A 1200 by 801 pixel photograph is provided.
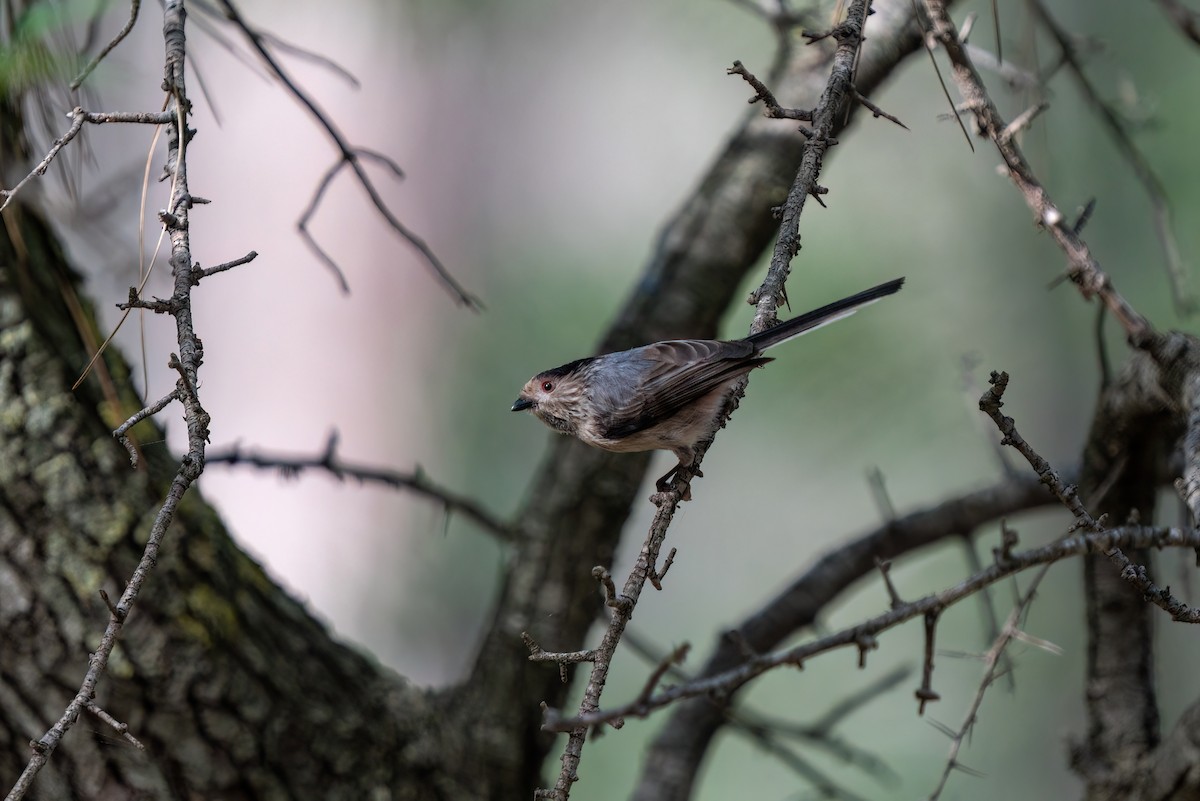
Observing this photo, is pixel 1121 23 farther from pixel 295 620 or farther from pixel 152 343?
pixel 295 620

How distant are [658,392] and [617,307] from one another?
14.7ft

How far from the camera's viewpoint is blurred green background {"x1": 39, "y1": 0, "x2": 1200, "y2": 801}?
745 cm

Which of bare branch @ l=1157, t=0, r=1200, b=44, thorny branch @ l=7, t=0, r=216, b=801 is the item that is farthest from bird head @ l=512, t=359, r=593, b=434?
bare branch @ l=1157, t=0, r=1200, b=44

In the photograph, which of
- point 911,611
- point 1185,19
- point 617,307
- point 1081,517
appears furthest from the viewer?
point 617,307

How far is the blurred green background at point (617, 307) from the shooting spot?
7453 mm

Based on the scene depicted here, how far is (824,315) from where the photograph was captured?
8.95 feet

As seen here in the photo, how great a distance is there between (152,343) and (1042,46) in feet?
26.6

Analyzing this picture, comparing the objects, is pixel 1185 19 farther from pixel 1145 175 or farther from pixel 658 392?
pixel 658 392

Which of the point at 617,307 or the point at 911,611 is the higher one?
the point at 617,307

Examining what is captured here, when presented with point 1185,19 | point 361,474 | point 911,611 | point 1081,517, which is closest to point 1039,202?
point 1081,517

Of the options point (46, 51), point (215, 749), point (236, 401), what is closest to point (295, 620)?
point (215, 749)

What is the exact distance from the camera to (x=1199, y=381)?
2.01 metres

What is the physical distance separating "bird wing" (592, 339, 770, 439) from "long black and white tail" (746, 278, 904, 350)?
171 millimetres

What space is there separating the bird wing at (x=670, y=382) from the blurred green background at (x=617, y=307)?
429cm
